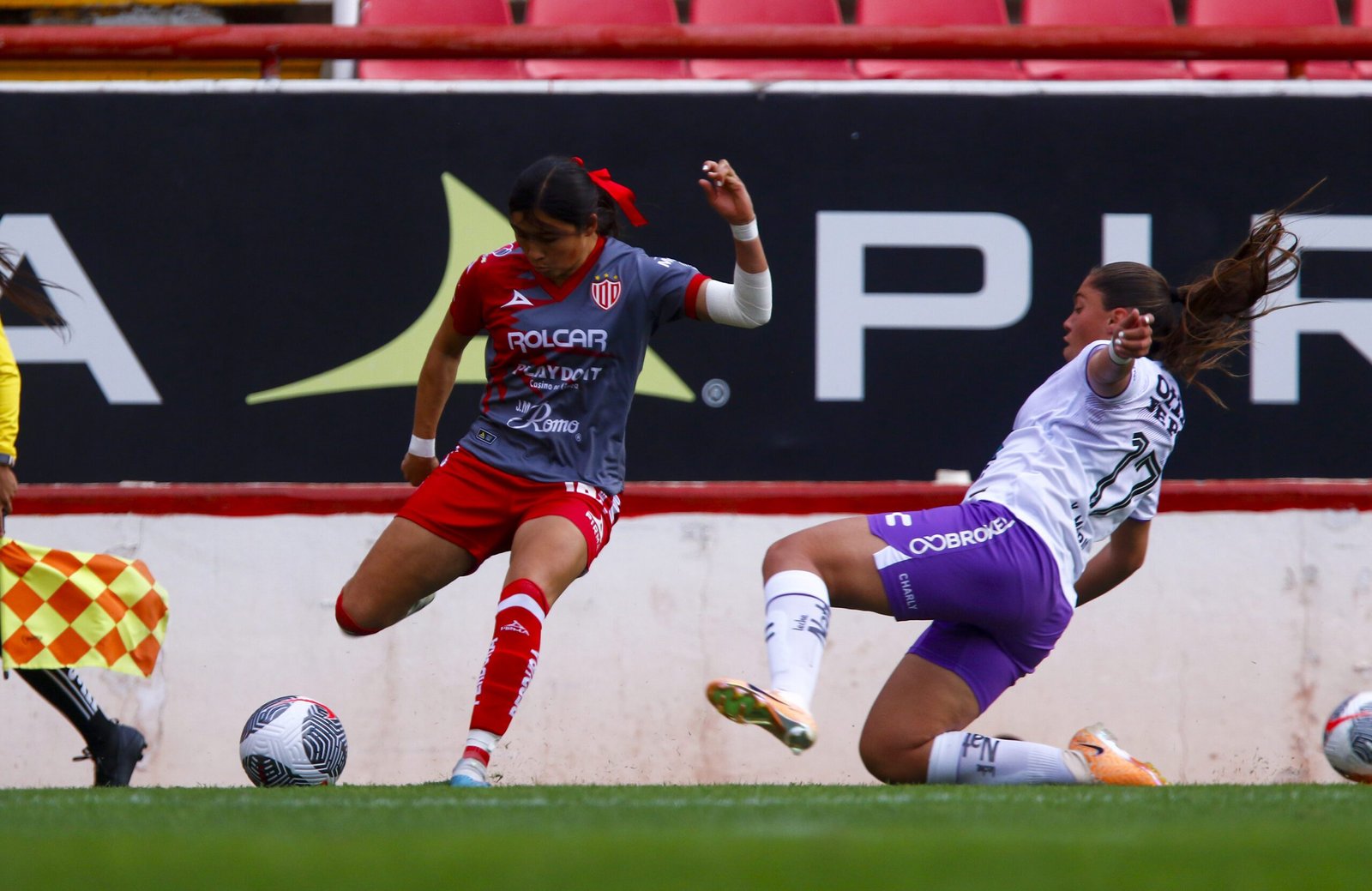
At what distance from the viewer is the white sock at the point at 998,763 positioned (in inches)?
168

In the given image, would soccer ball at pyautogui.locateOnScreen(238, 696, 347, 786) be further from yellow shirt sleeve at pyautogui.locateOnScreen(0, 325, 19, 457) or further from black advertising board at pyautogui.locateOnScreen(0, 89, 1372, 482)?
black advertising board at pyautogui.locateOnScreen(0, 89, 1372, 482)

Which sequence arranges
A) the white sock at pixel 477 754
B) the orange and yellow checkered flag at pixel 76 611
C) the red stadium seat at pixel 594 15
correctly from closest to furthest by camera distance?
the white sock at pixel 477 754 → the orange and yellow checkered flag at pixel 76 611 → the red stadium seat at pixel 594 15

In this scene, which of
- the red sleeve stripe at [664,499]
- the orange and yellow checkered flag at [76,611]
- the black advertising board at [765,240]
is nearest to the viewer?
the orange and yellow checkered flag at [76,611]

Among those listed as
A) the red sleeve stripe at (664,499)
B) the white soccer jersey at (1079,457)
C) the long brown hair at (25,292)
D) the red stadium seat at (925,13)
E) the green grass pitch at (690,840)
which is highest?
the red stadium seat at (925,13)

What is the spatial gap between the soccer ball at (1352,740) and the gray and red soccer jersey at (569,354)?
7.05 feet

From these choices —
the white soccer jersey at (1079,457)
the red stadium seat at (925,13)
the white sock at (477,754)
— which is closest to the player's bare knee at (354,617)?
the white sock at (477,754)

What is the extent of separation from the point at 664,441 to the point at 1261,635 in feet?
7.45

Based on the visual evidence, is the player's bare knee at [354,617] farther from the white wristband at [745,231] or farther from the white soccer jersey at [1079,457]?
the white soccer jersey at [1079,457]

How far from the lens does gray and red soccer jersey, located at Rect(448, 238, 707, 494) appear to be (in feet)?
15.1

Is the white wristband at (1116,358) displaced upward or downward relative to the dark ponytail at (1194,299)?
downward

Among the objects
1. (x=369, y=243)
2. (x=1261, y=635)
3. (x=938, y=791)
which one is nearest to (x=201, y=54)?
(x=369, y=243)

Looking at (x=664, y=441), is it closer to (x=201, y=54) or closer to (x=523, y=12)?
(x=201, y=54)

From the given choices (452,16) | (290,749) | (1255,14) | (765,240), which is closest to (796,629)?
(290,749)

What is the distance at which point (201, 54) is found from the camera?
611cm
